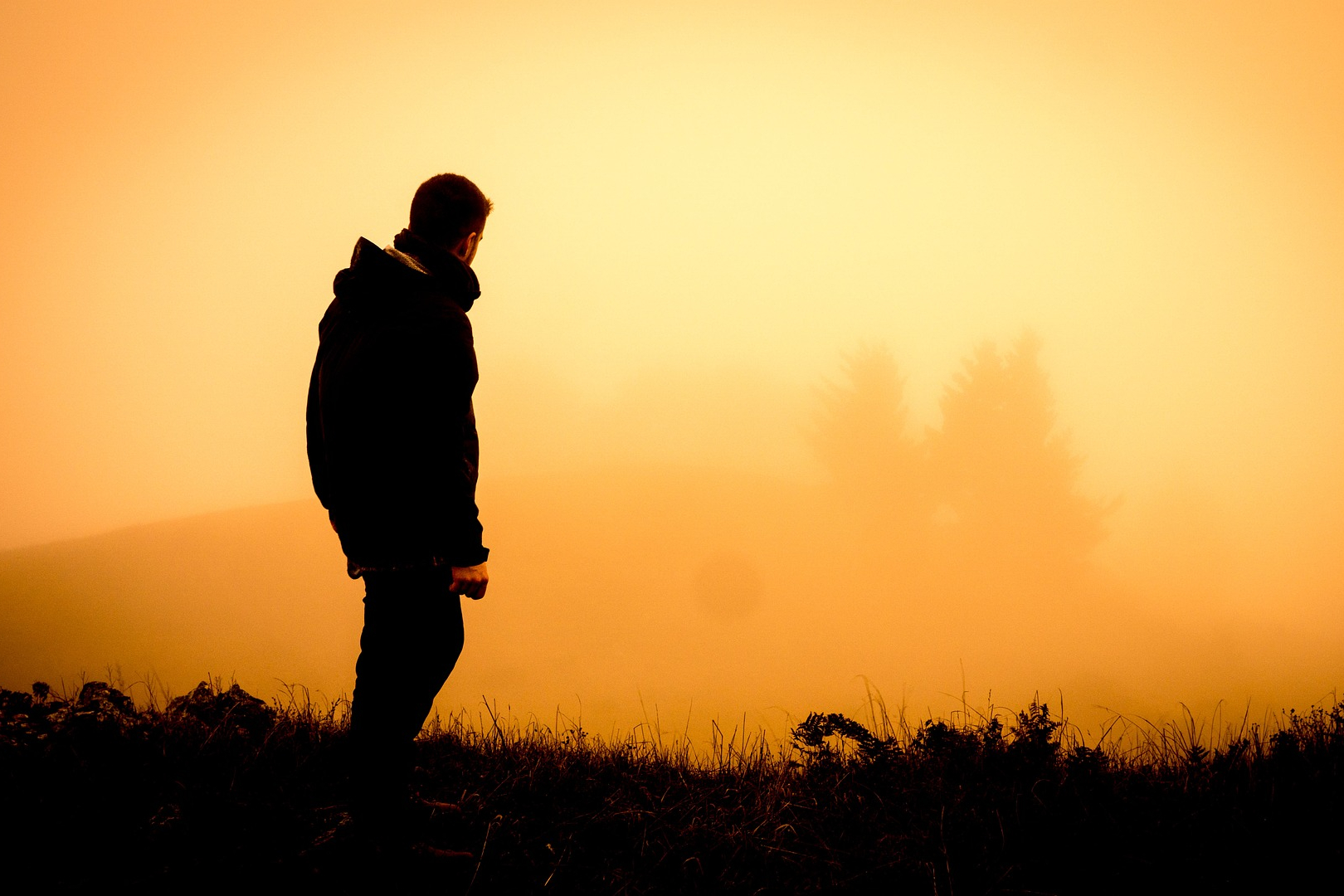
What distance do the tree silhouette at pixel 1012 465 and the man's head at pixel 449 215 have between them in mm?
37106

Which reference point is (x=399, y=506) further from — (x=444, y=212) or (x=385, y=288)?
(x=444, y=212)

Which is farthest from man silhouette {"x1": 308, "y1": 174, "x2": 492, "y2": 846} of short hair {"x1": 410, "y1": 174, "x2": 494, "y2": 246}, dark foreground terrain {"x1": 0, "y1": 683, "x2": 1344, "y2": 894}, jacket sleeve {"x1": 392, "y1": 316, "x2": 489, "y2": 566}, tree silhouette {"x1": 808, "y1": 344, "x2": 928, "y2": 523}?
tree silhouette {"x1": 808, "y1": 344, "x2": 928, "y2": 523}

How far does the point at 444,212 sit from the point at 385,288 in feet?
1.56

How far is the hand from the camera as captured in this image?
102 inches

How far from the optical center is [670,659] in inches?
1035

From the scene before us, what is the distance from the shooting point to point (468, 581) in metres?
2.59

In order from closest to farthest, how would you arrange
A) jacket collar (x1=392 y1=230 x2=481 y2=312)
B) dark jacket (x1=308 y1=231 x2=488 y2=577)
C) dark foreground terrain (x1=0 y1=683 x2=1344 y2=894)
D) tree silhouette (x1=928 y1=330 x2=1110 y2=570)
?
dark jacket (x1=308 y1=231 x2=488 y2=577) < dark foreground terrain (x1=0 y1=683 x2=1344 y2=894) < jacket collar (x1=392 y1=230 x2=481 y2=312) < tree silhouette (x1=928 y1=330 x2=1110 y2=570)

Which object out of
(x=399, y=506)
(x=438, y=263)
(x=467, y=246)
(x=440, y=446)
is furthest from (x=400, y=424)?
(x=467, y=246)

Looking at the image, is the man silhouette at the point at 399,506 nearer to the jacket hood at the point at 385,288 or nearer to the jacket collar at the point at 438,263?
the jacket hood at the point at 385,288

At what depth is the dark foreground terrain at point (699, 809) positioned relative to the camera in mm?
2680

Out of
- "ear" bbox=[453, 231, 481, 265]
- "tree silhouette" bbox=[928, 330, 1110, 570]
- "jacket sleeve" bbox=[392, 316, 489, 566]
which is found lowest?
"jacket sleeve" bbox=[392, 316, 489, 566]

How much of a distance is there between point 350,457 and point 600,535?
106 feet

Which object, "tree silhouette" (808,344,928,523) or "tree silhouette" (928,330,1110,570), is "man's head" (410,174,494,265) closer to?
"tree silhouette" (808,344,928,523)

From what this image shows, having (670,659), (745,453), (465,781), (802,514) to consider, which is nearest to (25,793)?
(465,781)
